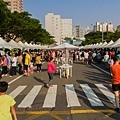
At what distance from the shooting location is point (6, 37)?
163 ft

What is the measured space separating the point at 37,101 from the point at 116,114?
3290mm

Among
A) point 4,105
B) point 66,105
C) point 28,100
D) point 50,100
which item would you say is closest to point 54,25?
point 28,100

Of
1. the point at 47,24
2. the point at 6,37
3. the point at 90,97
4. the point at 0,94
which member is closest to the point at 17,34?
the point at 6,37

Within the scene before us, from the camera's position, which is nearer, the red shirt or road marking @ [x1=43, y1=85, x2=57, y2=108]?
the red shirt

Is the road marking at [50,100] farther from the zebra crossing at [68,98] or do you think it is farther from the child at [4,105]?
the child at [4,105]

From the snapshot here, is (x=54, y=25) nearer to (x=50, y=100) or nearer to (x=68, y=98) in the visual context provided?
(x=68, y=98)

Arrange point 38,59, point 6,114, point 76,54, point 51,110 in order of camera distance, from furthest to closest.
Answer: point 76,54 → point 38,59 → point 51,110 → point 6,114

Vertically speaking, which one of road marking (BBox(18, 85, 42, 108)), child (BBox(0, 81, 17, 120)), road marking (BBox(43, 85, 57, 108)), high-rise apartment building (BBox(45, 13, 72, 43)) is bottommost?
road marking (BBox(18, 85, 42, 108))

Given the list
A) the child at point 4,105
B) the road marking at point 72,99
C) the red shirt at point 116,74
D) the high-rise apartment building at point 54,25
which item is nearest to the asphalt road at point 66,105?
the road marking at point 72,99

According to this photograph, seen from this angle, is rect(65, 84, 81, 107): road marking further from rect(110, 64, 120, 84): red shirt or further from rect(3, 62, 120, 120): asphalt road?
rect(110, 64, 120, 84): red shirt

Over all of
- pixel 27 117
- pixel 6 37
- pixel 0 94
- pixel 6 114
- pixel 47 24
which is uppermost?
pixel 47 24

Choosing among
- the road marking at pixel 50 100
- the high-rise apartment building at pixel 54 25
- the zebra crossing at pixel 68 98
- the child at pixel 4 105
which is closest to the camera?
the child at pixel 4 105

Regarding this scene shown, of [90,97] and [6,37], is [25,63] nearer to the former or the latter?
[90,97]

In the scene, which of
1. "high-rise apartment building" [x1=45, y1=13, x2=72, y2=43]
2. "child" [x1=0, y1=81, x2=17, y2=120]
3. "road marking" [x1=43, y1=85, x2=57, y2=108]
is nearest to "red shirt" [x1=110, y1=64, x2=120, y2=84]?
"road marking" [x1=43, y1=85, x2=57, y2=108]
